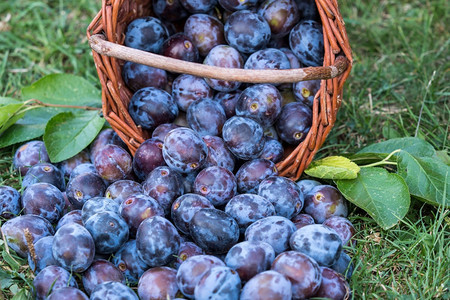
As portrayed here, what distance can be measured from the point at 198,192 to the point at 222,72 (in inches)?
17.3

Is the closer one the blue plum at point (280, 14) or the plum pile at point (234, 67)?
the plum pile at point (234, 67)

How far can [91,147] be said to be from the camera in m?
2.25

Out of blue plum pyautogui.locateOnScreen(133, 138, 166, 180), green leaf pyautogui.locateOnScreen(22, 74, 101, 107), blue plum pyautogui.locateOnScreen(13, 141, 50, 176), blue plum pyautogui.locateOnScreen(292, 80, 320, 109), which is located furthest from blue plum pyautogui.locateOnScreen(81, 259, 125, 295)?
green leaf pyautogui.locateOnScreen(22, 74, 101, 107)

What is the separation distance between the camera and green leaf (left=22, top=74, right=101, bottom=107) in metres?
2.50

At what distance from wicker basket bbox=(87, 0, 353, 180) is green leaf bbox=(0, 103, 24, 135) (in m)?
0.51

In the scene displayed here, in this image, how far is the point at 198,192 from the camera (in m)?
1.83

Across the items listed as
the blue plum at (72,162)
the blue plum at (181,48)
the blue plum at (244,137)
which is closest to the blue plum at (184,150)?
the blue plum at (244,137)

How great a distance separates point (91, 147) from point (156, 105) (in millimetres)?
402

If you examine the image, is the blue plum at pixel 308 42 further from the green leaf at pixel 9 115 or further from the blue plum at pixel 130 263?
the green leaf at pixel 9 115

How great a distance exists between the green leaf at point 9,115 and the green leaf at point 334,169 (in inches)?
51.5

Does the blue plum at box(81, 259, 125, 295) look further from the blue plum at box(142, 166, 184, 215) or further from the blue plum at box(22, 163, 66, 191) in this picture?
the blue plum at box(22, 163, 66, 191)

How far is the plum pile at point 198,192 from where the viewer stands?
1.51 metres

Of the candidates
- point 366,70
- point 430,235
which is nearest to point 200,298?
point 430,235

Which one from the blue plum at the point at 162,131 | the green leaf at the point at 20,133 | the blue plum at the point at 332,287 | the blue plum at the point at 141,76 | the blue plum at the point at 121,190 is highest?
the blue plum at the point at 141,76
